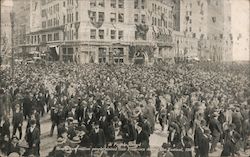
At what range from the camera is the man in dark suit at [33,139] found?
5.38 m

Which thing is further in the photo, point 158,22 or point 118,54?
point 158,22

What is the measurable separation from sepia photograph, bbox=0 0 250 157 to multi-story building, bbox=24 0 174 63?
0.07ft

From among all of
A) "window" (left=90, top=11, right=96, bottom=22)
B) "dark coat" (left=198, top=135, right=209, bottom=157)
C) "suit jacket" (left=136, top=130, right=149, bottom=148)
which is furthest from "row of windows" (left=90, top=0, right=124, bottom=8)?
"dark coat" (left=198, top=135, right=209, bottom=157)

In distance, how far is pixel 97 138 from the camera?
17.8ft

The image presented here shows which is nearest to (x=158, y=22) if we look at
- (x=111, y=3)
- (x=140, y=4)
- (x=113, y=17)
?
(x=140, y=4)

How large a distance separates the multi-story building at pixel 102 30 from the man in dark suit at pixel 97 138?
4.97 feet

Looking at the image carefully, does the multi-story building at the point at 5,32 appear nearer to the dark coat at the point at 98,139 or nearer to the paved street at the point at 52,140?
the paved street at the point at 52,140

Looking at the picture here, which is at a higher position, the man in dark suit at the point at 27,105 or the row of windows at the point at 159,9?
the row of windows at the point at 159,9

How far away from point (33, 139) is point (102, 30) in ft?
8.13

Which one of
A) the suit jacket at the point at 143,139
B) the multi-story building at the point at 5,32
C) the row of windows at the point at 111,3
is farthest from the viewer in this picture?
the row of windows at the point at 111,3

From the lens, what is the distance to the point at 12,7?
6.33 m

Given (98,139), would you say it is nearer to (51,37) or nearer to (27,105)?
(27,105)

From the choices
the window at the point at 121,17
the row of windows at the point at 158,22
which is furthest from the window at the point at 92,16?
the row of windows at the point at 158,22

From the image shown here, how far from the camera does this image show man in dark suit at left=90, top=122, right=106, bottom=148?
17.8 ft
